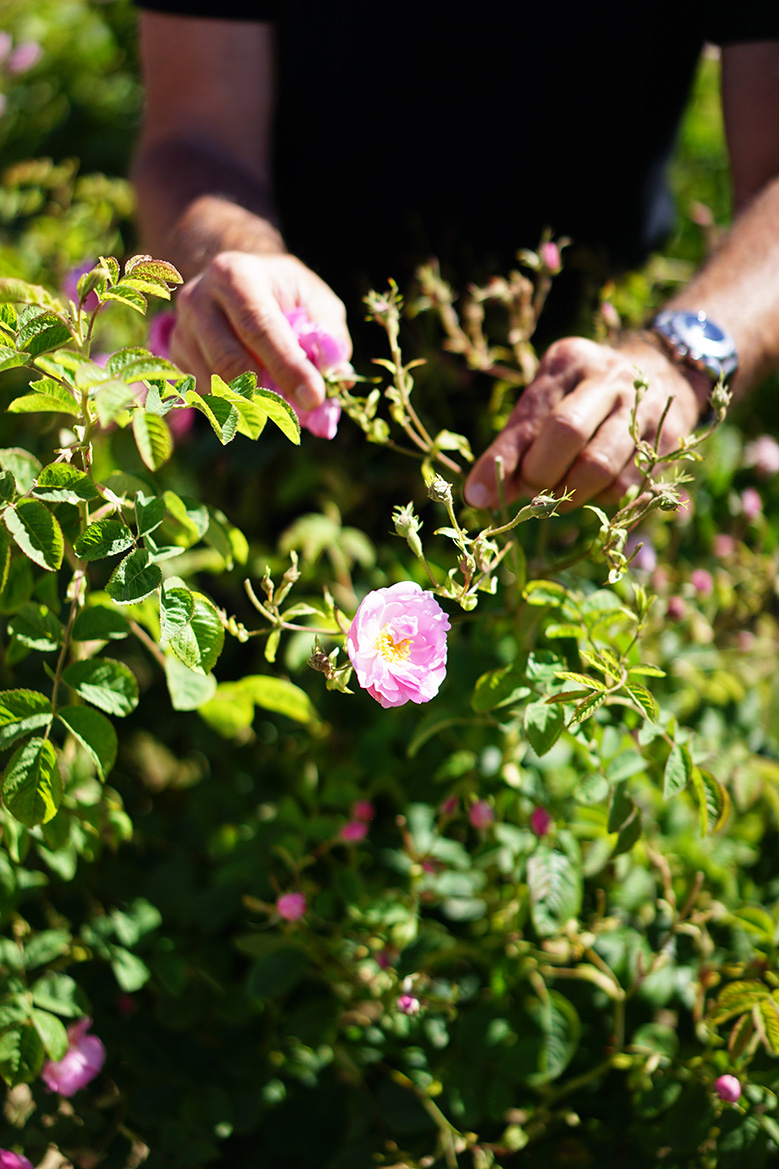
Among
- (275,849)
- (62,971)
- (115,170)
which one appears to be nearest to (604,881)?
(275,849)

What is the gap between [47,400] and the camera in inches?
26.7

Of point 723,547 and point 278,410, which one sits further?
point 723,547

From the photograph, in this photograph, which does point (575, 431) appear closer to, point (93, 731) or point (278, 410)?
point (278, 410)

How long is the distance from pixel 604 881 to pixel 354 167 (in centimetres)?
133

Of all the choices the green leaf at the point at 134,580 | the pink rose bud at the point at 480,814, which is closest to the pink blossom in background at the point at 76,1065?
the pink rose bud at the point at 480,814

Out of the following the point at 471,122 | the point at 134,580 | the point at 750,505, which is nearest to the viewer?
the point at 134,580

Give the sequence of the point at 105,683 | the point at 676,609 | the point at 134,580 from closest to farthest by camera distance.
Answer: the point at 134,580 → the point at 105,683 → the point at 676,609

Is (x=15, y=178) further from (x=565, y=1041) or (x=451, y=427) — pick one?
(x=565, y=1041)

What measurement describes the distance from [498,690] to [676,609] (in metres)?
0.48

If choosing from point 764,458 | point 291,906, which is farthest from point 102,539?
point 764,458

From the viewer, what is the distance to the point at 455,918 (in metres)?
1.17

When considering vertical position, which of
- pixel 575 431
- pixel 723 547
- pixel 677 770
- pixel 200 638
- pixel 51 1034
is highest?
pixel 575 431

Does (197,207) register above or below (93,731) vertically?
above

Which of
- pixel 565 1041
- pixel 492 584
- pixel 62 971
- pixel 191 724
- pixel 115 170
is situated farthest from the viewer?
pixel 115 170
